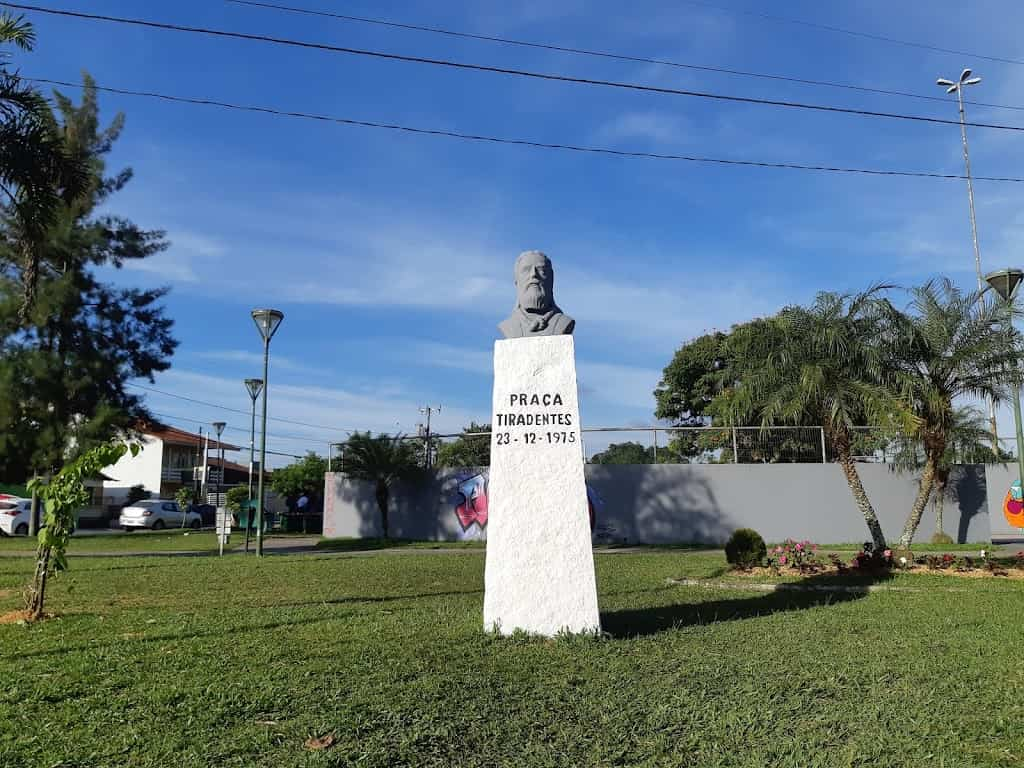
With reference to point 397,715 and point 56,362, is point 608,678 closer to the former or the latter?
point 397,715

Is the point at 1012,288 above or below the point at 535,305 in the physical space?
above

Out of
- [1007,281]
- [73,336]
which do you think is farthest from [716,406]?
[73,336]

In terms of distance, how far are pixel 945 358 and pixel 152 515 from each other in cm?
3561

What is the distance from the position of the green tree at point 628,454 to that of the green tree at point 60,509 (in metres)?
15.9

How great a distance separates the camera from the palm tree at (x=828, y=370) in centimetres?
1391

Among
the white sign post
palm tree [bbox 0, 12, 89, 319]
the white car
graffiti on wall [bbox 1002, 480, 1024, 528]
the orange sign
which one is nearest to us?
palm tree [bbox 0, 12, 89, 319]

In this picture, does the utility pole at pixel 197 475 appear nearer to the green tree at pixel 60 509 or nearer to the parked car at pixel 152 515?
the parked car at pixel 152 515

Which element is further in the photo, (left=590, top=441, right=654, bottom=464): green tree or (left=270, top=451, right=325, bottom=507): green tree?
(left=270, top=451, right=325, bottom=507): green tree

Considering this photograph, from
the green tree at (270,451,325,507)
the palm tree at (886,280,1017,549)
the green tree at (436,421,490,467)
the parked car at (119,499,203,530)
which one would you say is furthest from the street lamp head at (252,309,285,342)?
the parked car at (119,499,203,530)

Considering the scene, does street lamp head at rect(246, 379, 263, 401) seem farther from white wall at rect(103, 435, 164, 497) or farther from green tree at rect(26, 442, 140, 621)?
white wall at rect(103, 435, 164, 497)

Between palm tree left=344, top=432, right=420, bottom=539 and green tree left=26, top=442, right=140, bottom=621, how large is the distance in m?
15.1

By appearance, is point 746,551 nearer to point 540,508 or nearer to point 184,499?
point 540,508

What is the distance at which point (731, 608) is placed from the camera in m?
8.88

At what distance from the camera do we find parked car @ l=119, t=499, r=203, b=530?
37844 mm
